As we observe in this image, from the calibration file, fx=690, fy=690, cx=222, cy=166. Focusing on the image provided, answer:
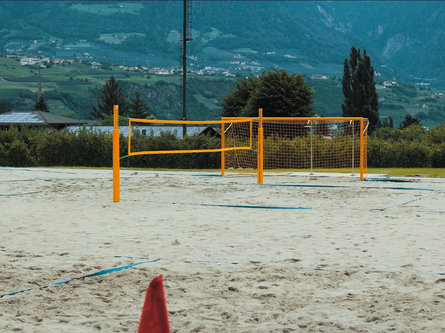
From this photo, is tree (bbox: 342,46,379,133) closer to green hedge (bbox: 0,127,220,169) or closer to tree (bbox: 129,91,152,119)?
tree (bbox: 129,91,152,119)

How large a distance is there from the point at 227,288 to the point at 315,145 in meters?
24.1

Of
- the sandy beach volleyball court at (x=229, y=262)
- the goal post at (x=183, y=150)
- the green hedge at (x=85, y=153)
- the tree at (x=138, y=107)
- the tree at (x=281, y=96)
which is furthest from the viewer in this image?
the tree at (x=138, y=107)

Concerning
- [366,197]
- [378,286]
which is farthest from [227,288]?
[366,197]

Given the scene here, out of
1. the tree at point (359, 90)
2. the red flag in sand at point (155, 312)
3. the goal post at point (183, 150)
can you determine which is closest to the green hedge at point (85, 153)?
the goal post at point (183, 150)

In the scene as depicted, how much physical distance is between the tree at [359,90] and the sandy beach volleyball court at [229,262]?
69.6 m

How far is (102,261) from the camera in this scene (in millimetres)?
7137

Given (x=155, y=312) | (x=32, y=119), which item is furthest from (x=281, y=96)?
(x=155, y=312)

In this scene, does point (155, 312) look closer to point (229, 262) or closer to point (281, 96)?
point (229, 262)

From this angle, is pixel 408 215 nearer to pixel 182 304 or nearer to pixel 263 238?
pixel 263 238

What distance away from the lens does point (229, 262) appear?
7094 millimetres

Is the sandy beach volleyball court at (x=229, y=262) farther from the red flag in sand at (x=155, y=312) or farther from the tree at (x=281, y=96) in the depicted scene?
the tree at (x=281, y=96)

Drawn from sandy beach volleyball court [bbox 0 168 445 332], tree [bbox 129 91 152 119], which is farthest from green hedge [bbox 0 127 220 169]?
tree [bbox 129 91 152 119]

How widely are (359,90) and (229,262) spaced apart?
77226 mm

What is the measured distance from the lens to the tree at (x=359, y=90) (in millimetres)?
81875
